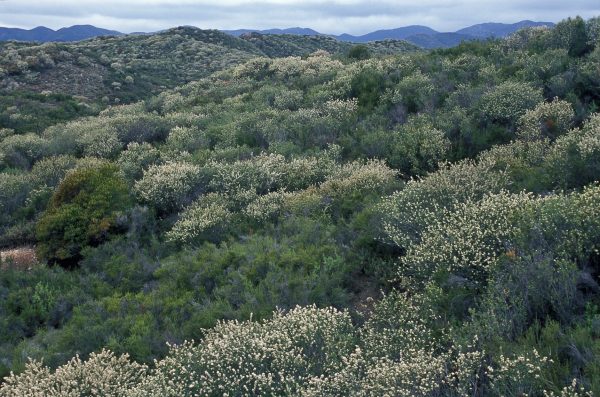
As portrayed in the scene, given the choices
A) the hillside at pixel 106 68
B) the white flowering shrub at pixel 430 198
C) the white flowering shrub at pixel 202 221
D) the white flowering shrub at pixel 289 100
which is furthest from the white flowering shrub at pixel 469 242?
the hillside at pixel 106 68

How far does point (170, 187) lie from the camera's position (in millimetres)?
9812

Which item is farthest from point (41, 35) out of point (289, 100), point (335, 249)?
point (335, 249)

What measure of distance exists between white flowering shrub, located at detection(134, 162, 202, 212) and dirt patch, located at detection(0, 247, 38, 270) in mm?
2216

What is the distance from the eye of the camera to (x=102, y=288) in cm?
761

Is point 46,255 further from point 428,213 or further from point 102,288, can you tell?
point 428,213

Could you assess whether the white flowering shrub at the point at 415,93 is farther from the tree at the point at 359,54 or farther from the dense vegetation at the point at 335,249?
the tree at the point at 359,54

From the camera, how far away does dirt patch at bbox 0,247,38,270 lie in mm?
8680

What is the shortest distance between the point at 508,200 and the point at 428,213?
1.01m

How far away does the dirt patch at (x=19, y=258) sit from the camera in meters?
8.68

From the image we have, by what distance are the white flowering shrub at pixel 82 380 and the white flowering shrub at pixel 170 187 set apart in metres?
4.71

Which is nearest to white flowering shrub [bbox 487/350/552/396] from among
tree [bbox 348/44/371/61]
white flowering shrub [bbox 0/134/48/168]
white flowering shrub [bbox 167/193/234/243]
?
white flowering shrub [bbox 167/193/234/243]

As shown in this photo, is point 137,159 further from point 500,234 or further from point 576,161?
point 576,161

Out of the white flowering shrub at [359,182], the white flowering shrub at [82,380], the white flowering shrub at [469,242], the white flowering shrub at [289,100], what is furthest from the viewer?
the white flowering shrub at [289,100]

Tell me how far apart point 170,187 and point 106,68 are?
36.8m
